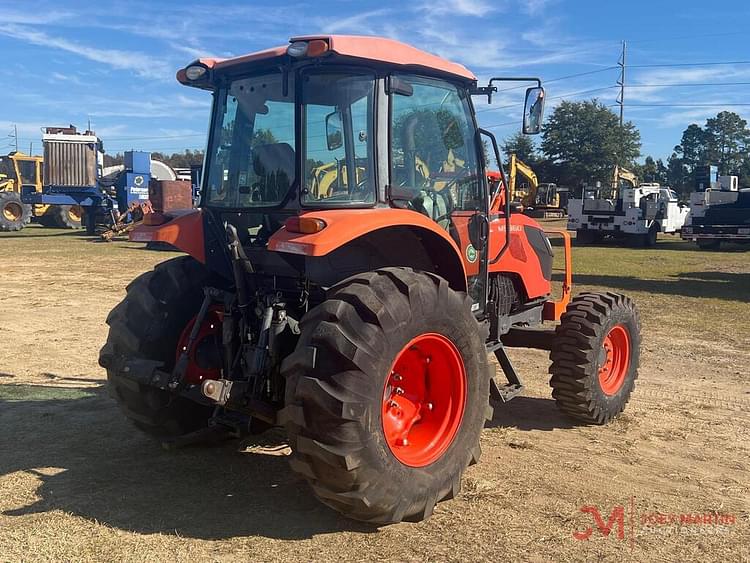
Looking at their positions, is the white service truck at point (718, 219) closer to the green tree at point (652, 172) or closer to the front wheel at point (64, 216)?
the front wheel at point (64, 216)

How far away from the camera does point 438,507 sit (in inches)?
152

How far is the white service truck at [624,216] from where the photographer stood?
23.1m

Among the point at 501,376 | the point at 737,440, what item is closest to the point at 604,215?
the point at 501,376

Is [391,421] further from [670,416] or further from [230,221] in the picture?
[670,416]

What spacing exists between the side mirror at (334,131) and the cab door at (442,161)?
320mm

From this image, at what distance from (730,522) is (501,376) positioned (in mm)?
3416

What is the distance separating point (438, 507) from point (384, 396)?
78 cm

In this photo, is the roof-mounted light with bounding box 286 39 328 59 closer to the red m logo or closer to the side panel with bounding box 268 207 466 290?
the side panel with bounding box 268 207 466 290

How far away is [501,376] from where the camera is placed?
704cm

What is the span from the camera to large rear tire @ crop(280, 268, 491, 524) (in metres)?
3.25

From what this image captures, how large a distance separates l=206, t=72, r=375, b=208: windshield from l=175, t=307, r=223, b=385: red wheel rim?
777 millimetres

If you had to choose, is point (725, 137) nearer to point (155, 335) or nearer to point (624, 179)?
point (624, 179)

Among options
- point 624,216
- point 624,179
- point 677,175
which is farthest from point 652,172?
point 624,216

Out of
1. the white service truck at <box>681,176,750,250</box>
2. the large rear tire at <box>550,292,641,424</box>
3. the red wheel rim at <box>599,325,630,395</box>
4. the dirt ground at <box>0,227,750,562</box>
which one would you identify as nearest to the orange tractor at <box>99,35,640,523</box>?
the dirt ground at <box>0,227,750,562</box>
